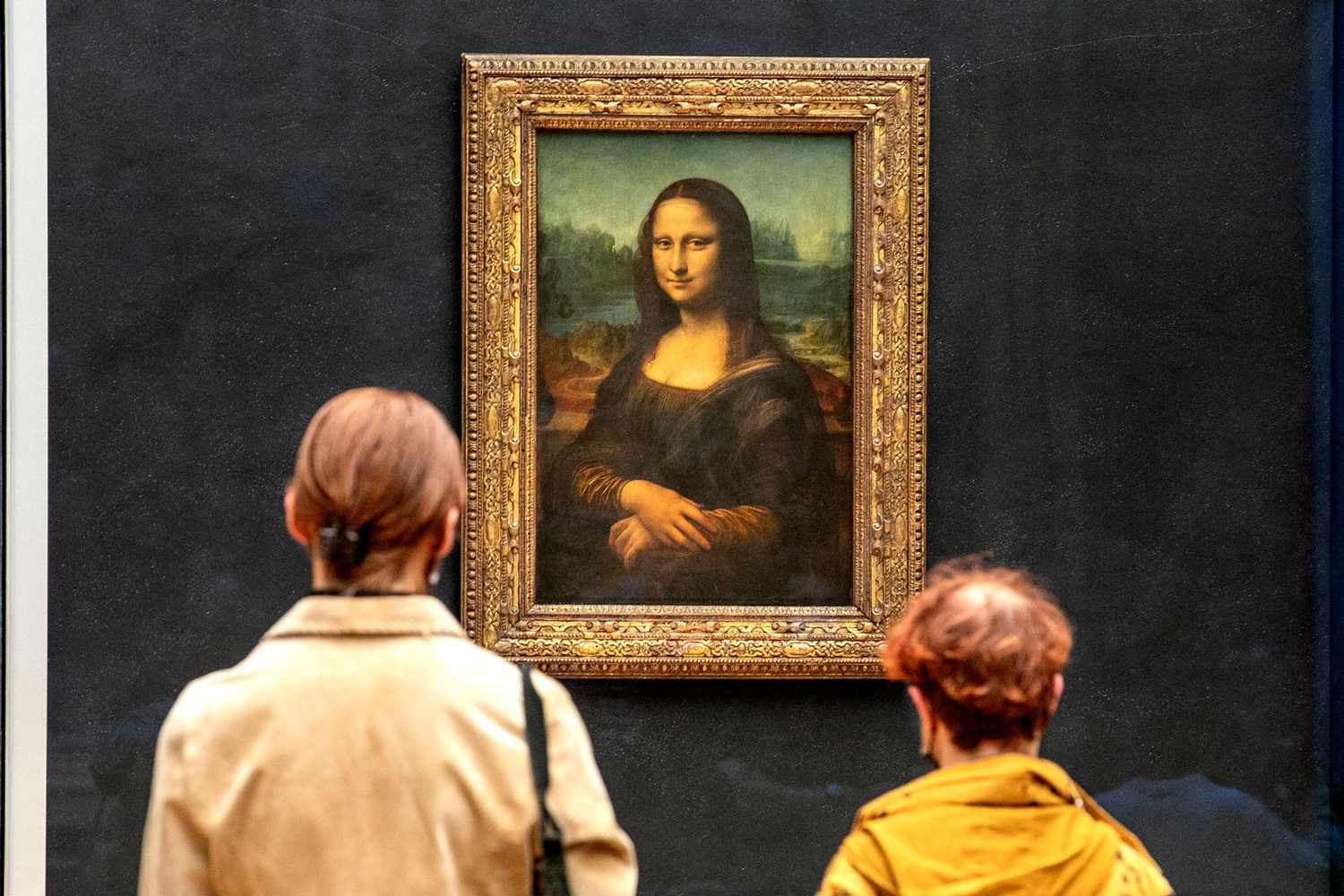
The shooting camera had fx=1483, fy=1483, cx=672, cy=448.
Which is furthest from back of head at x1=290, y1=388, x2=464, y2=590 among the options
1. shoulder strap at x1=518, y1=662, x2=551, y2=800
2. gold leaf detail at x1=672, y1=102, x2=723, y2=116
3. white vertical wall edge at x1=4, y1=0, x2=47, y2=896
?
white vertical wall edge at x1=4, y1=0, x2=47, y2=896

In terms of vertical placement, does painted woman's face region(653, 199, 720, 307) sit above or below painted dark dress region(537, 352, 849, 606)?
above

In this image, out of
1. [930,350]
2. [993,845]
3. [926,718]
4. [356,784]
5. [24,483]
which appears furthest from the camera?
[930,350]

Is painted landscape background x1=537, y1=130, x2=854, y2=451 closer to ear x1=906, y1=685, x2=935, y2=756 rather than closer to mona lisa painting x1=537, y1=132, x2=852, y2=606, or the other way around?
mona lisa painting x1=537, y1=132, x2=852, y2=606

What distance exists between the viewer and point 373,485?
2.26 metres

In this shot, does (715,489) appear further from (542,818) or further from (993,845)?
(542,818)

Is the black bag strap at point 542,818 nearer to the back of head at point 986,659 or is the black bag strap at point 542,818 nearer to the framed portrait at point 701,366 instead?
the back of head at point 986,659

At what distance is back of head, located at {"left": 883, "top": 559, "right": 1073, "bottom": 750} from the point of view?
2.55 metres

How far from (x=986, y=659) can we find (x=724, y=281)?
2719 mm

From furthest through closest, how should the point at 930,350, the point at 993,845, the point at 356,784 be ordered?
the point at 930,350 < the point at 993,845 < the point at 356,784

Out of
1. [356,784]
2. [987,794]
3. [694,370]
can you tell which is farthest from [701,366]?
[356,784]

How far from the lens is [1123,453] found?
17.1 ft

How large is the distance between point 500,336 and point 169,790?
289 centimetres

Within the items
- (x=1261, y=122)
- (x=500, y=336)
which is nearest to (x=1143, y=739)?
(x=1261, y=122)

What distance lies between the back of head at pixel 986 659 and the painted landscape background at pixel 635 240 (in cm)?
248
